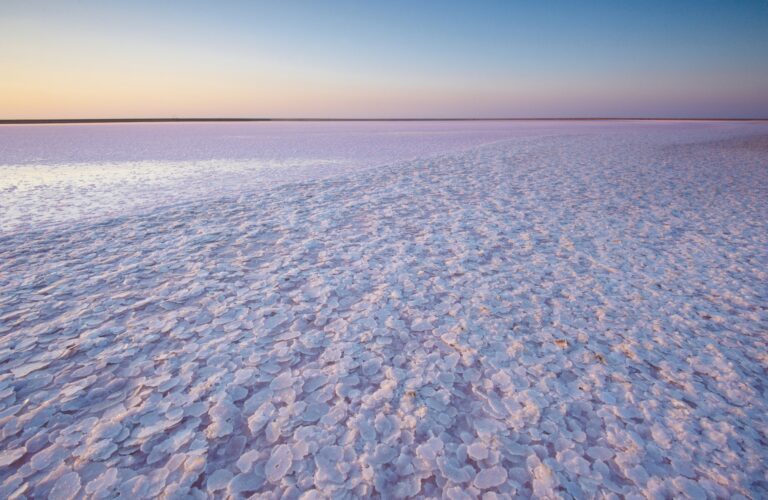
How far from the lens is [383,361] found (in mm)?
3025

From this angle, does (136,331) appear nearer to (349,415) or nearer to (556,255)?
(349,415)

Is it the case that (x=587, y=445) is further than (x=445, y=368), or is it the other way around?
(x=445, y=368)

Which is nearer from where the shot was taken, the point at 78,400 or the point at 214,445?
the point at 214,445

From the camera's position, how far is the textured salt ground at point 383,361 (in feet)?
6.95

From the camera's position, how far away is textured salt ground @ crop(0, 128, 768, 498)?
2.12 m

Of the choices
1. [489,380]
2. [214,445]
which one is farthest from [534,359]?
[214,445]

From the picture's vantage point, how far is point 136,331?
3.34 metres

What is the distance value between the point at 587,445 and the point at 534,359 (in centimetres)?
82

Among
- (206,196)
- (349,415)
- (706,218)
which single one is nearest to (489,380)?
(349,415)

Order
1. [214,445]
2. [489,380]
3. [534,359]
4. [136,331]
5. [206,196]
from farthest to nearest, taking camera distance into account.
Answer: [206,196] < [136,331] < [534,359] < [489,380] < [214,445]

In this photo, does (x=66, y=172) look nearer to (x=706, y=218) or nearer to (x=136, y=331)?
(x=136, y=331)

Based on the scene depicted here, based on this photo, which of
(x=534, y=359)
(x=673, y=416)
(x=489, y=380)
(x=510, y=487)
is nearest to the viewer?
(x=510, y=487)

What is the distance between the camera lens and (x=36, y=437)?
90.7 inches

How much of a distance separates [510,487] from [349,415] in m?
1.03
